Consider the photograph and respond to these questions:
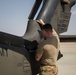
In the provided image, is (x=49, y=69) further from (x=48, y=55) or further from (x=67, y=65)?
(x=67, y=65)

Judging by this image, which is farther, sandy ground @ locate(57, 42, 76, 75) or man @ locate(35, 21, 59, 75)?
sandy ground @ locate(57, 42, 76, 75)

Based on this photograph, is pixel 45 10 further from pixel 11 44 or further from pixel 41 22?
pixel 11 44

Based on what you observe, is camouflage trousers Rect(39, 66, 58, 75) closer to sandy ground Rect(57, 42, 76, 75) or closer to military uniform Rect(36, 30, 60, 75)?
military uniform Rect(36, 30, 60, 75)

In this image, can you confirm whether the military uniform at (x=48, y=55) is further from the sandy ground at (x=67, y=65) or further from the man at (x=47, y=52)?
the sandy ground at (x=67, y=65)

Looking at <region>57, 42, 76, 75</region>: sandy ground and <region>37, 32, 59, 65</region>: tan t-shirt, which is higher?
<region>37, 32, 59, 65</region>: tan t-shirt

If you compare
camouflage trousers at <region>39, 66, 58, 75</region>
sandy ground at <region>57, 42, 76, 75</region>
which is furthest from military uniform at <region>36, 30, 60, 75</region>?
sandy ground at <region>57, 42, 76, 75</region>

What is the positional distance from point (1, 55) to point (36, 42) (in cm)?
97

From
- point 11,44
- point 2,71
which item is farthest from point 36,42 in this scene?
point 2,71

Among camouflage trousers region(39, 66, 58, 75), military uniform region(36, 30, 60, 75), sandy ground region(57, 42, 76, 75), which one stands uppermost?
military uniform region(36, 30, 60, 75)

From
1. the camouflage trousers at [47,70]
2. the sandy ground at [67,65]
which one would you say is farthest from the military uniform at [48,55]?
the sandy ground at [67,65]

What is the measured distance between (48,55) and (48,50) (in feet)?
0.28

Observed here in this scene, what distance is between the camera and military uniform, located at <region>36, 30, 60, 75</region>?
14.3 feet

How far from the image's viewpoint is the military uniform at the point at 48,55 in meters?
4.37

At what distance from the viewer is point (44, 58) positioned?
14.5 ft
